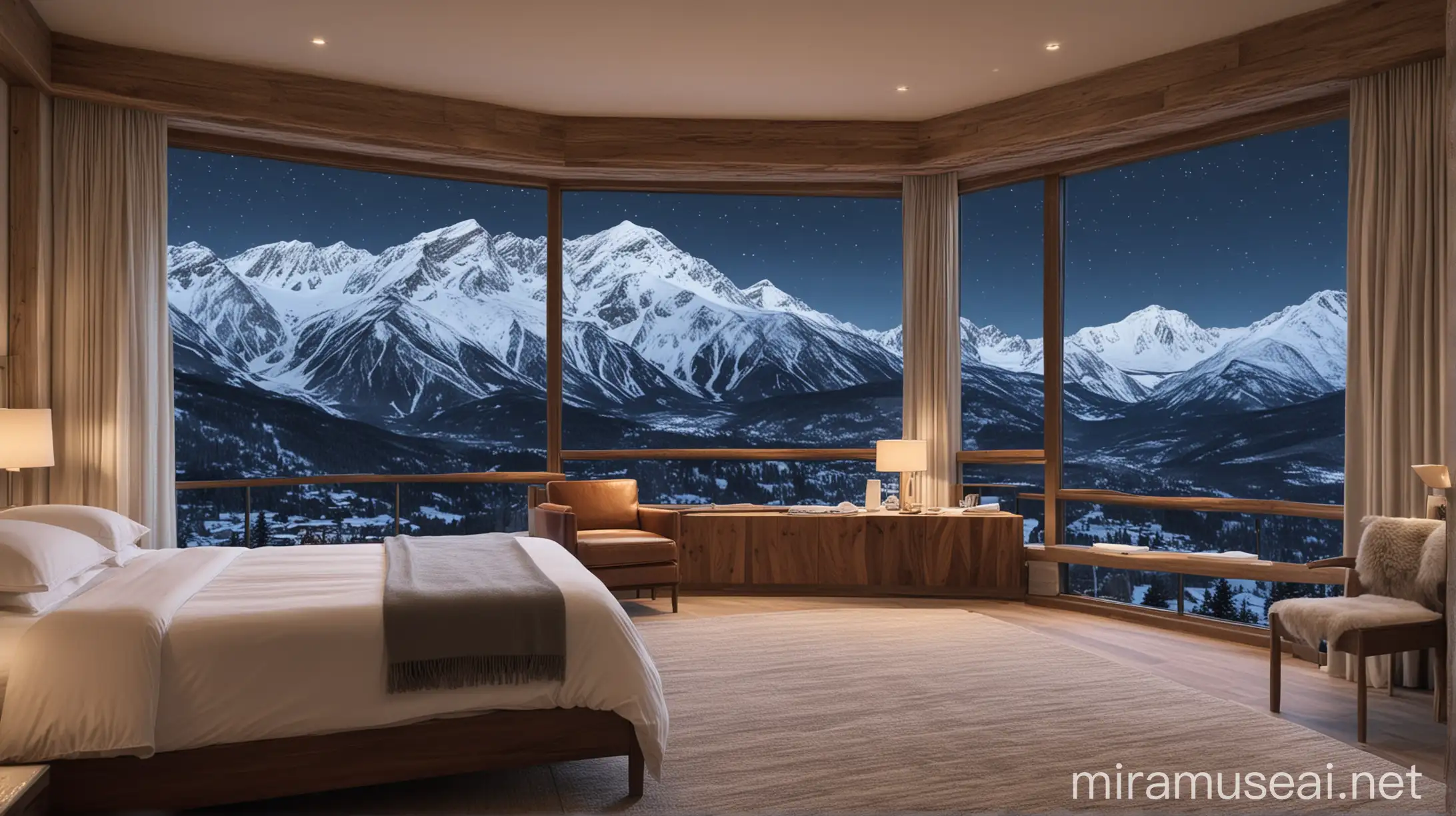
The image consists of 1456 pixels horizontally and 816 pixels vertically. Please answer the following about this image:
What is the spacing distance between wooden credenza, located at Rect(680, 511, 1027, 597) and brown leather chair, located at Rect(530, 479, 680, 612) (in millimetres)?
512

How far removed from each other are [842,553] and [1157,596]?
6.58ft

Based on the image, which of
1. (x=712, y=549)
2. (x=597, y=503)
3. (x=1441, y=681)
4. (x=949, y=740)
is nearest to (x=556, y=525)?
(x=597, y=503)

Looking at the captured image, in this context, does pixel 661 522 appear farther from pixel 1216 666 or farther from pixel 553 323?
pixel 1216 666

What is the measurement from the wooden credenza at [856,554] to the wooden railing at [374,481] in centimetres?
126

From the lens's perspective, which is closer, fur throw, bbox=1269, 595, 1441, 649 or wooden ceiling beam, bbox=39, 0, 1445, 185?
fur throw, bbox=1269, 595, 1441, 649

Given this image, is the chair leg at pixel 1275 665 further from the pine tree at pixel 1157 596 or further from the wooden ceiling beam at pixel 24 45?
the wooden ceiling beam at pixel 24 45

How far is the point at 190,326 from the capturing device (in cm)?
700

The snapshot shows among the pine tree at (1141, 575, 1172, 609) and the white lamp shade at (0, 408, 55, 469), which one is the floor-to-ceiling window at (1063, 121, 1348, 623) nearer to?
the pine tree at (1141, 575, 1172, 609)

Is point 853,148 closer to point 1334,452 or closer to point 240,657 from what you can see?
point 1334,452

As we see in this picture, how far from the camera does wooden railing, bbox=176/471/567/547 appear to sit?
6.55 metres

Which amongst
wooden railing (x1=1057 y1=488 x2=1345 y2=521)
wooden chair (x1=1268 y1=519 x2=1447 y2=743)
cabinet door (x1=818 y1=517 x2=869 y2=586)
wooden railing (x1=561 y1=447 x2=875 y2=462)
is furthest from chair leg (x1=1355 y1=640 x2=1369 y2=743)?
wooden railing (x1=561 y1=447 x2=875 y2=462)

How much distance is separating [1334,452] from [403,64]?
573 cm

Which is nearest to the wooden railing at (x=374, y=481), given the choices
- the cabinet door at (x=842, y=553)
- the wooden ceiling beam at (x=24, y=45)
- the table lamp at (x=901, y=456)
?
the cabinet door at (x=842, y=553)

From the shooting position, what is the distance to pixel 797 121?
273 inches
